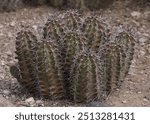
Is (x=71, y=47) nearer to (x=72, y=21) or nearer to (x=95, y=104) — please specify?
(x=72, y=21)

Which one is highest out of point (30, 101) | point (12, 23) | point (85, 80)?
point (12, 23)

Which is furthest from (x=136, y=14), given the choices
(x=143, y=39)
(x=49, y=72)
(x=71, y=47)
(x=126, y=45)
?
(x=49, y=72)

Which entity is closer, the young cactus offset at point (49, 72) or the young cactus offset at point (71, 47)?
the young cactus offset at point (49, 72)

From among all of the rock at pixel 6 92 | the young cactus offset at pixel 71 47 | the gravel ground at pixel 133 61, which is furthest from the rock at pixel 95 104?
the rock at pixel 6 92

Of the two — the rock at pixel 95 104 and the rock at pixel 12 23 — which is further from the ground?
the rock at pixel 12 23

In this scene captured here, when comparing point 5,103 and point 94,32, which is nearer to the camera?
point 5,103

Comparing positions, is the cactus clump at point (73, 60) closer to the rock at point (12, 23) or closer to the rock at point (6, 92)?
the rock at point (6, 92)

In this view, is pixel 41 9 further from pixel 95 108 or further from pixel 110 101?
pixel 95 108
